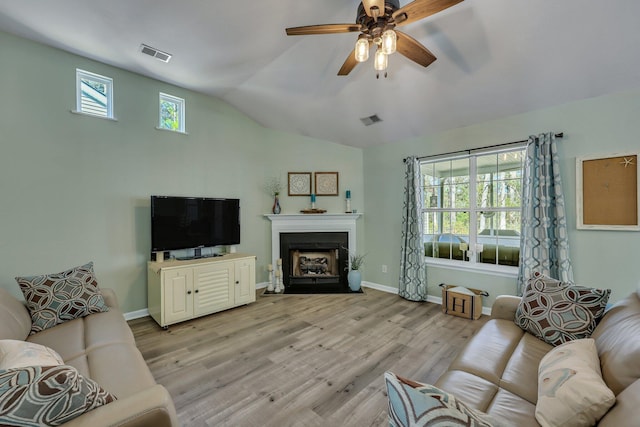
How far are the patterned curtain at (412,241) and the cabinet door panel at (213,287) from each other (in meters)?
2.59

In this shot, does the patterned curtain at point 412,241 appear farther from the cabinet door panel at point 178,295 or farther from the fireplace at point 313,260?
the cabinet door panel at point 178,295

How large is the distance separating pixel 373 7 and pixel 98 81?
3340 millimetres

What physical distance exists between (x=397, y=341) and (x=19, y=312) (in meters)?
3.19

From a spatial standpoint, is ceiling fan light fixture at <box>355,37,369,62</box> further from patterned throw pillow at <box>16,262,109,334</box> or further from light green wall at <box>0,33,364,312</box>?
patterned throw pillow at <box>16,262,109,334</box>

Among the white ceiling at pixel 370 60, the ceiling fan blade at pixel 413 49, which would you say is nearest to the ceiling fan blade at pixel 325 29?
the ceiling fan blade at pixel 413 49

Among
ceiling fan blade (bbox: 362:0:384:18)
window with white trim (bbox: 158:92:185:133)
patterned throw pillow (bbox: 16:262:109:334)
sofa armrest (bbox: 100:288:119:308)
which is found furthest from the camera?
window with white trim (bbox: 158:92:185:133)

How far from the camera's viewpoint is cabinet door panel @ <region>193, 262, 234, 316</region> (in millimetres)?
3291

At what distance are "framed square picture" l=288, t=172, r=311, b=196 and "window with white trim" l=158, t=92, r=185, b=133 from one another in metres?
1.86

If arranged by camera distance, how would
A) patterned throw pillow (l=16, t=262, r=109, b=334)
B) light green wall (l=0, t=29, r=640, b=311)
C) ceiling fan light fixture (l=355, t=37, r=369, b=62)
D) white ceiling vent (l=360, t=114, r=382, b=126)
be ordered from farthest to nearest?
1. white ceiling vent (l=360, t=114, r=382, b=126)
2. light green wall (l=0, t=29, r=640, b=311)
3. patterned throw pillow (l=16, t=262, r=109, b=334)
4. ceiling fan light fixture (l=355, t=37, r=369, b=62)

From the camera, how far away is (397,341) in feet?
9.07

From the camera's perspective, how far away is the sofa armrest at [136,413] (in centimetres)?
89

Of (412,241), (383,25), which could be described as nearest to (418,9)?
(383,25)

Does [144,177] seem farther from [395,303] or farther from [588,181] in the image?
[588,181]

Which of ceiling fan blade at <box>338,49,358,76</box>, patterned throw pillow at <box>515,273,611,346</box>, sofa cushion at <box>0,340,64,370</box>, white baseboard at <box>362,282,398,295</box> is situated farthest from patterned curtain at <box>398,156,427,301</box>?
sofa cushion at <box>0,340,64,370</box>
